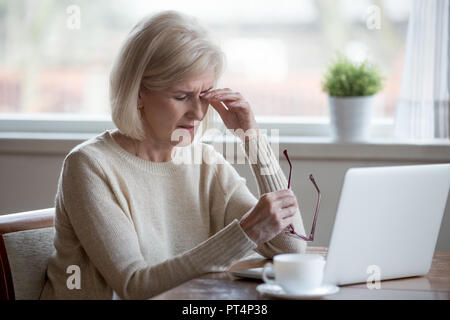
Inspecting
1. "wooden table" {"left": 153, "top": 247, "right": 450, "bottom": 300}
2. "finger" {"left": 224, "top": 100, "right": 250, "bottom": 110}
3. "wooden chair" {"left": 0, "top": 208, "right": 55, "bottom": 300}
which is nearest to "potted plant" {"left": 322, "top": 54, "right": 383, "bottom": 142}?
"finger" {"left": 224, "top": 100, "right": 250, "bottom": 110}

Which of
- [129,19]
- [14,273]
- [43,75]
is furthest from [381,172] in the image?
[43,75]

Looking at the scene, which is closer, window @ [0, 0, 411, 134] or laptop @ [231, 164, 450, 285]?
laptop @ [231, 164, 450, 285]

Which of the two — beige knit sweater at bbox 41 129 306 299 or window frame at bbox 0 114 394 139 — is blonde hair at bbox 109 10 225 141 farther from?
window frame at bbox 0 114 394 139

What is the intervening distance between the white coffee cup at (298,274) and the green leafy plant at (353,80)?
59.1 inches

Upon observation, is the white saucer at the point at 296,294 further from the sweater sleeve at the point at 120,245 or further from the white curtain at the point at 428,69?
the white curtain at the point at 428,69

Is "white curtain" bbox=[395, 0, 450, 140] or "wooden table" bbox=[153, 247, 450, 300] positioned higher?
"white curtain" bbox=[395, 0, 450, 140]

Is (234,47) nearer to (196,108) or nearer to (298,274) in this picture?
(196,108)

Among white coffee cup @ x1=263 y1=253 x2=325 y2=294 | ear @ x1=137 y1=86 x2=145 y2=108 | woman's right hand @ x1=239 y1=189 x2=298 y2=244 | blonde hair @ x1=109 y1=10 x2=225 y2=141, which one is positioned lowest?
white coffee cup @ x1=263 y1=253 x2=325 y2=294

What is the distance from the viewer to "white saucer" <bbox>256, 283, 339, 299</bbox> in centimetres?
117

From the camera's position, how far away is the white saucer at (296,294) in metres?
1.17

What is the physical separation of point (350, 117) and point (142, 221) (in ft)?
4.02

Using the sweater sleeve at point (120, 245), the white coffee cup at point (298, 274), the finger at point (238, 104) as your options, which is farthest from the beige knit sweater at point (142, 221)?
the white coffee cup at point (298, 274)

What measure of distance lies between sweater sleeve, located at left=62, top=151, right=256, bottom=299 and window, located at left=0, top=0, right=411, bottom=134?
4.56 ft

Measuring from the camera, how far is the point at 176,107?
1676mm
